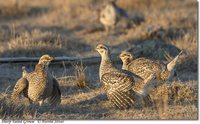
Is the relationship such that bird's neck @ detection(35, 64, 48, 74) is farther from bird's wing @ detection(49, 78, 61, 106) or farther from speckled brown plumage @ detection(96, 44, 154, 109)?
speckled brown plumage @ detection(96, 44, 154, 109)

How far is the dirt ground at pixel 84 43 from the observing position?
8.52 meters

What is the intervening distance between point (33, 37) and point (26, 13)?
606 centimetres

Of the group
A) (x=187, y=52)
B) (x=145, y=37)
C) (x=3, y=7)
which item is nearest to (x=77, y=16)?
(x=3, y=7)

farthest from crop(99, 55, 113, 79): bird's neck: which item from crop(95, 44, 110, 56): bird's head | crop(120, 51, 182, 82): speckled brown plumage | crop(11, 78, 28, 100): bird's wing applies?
crop(11, 78, 28, 100): bird's wing

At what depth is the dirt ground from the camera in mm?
8523

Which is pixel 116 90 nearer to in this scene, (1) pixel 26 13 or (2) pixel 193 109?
(2) pixel 193 109

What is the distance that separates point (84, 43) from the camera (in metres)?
15.3

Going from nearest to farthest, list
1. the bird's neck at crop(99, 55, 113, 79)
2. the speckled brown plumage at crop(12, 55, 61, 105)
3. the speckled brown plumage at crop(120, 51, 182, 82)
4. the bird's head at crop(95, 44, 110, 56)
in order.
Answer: the speckled brown plumage at crop(12, 55, 61, 105) → the bird's neck at crop(99, 55, 113, 79) → the bird's head at crop(95, 44, 110, 56) → the speckled brown plumage at crop(120, 51, 182, 82)

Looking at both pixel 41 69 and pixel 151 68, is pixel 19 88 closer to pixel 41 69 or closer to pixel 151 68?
pixel 41 69

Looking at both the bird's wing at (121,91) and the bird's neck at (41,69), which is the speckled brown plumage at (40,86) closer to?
the bird's neck at (41,69)

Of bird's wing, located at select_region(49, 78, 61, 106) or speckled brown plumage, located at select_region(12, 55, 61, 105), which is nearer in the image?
speckled brown plumage, located at select_region(12, 55, 61, 105)

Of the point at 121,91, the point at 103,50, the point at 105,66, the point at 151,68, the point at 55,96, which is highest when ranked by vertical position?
the point at 103,50

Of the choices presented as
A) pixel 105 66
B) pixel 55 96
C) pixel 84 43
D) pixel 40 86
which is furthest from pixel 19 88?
pixel 84 43

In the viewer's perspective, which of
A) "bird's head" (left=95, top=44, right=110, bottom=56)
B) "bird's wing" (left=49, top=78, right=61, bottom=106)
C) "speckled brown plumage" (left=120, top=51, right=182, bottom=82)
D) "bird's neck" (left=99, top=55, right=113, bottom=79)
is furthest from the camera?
"speckled brown plumage" (left=120, top=51, right=182, bottom=82)
